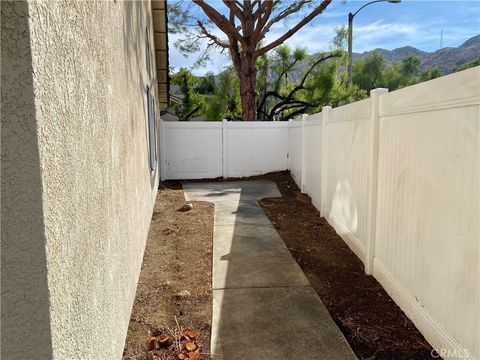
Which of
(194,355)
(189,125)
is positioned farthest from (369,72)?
(194,355)

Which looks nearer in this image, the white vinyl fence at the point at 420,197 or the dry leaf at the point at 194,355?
the white vinyl fence at the point at 420,197

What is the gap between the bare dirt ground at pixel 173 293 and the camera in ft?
10.00

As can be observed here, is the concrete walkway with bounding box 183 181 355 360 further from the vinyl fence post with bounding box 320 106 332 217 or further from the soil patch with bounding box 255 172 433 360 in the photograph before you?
the vinyl fence post with bounding box 320 106 332 217

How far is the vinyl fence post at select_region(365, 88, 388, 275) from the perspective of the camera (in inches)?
161

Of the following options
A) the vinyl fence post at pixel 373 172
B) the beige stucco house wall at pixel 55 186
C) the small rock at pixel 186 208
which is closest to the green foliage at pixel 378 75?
the small rock at pixel 186 208

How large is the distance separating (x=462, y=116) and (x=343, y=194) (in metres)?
3.19

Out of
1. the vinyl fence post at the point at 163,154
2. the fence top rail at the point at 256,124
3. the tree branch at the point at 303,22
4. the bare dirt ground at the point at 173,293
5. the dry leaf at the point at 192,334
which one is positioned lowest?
the bare dirt ground at the point at 173,293

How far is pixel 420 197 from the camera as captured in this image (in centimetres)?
309

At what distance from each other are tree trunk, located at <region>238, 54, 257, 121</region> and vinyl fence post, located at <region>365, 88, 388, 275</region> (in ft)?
38.9

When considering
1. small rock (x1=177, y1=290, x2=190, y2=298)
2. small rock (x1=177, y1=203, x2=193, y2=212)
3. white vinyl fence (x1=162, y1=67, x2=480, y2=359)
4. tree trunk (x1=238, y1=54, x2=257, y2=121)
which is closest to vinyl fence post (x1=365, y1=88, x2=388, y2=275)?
white vinyl fence (x1=162, y1=67, x2=480, y2=359)

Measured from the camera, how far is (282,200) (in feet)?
29.0

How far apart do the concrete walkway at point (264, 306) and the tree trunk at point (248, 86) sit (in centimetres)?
1019

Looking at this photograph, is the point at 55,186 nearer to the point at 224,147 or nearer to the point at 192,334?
the point at 192,334

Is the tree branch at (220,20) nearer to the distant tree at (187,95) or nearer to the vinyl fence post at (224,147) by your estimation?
the vinyl fence post at (224,147)
